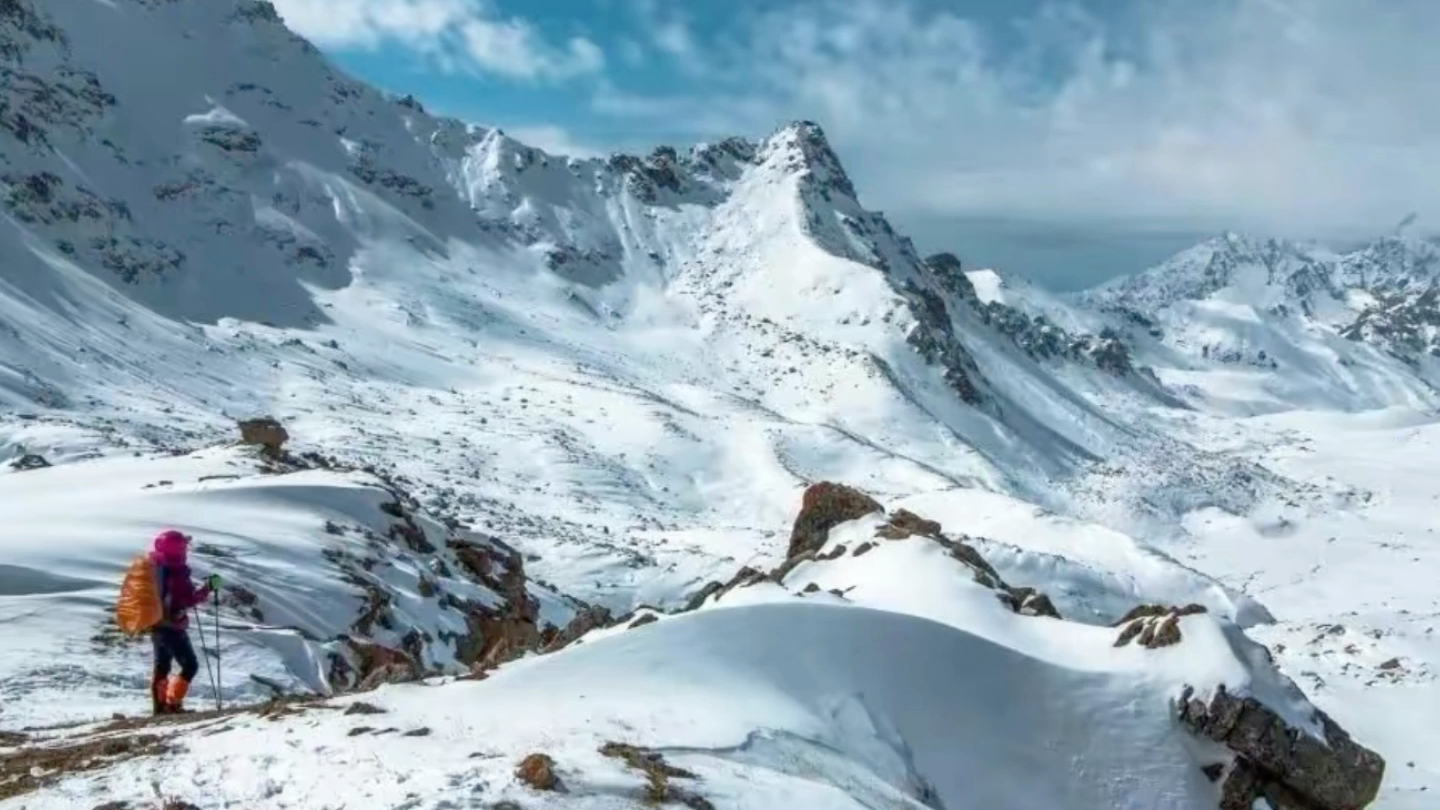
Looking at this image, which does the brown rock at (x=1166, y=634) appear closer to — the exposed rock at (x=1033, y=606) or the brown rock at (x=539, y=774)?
the exposed rock at (x=1033, y=606)

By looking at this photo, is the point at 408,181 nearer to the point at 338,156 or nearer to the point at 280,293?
the point at 338,156

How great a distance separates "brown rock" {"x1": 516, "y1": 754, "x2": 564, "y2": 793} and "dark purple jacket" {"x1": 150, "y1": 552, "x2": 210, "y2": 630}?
6.55 m

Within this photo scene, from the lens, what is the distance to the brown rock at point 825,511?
3116 cm

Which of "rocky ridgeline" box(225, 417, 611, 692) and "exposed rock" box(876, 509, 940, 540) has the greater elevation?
"exposed rock" box(876, 509, 940, 540)

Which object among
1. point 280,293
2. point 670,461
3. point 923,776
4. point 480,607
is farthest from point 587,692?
point 280,293

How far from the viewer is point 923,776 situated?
15.6 meters

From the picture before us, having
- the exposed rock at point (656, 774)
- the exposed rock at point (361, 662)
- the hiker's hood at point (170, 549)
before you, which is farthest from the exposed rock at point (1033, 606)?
the hiker's hood at point (170, 549)

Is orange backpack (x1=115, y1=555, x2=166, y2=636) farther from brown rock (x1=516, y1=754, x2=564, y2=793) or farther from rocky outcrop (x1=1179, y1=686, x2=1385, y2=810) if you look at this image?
rocky outcrop (x1=1179, y1=686, x2=1385, y2=810)

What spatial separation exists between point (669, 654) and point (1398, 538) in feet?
434

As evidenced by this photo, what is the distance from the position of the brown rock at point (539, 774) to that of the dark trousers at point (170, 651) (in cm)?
658

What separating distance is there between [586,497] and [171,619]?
62.8 m

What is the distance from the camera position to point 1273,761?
1816cm

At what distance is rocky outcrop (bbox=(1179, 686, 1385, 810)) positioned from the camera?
1803cm

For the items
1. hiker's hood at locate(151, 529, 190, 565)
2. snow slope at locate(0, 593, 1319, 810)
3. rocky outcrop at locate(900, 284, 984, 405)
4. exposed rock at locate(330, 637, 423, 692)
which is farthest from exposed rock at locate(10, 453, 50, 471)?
rocky outcrop at locate(900, 284, 984, 405)
